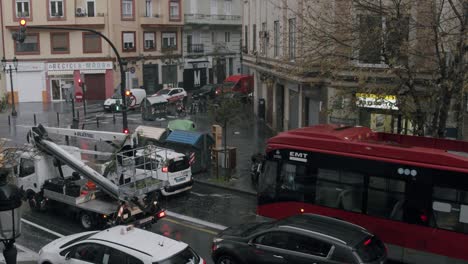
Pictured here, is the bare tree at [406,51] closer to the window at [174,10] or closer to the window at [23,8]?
the window at [23,8]

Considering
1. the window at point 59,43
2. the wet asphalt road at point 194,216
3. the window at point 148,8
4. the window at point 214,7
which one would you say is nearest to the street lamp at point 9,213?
the wet asphalt road at point 194,216

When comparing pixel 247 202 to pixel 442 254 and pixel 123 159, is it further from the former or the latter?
pixel 442 254

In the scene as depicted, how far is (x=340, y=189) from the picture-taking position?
42.6ft

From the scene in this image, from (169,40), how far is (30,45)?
12369 millimetres

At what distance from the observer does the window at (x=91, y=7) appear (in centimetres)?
4650

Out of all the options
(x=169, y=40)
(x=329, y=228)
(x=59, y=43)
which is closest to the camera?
(x=329, y=228)

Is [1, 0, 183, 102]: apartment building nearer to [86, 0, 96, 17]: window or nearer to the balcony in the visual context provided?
[86, 0, 96, 17]: window

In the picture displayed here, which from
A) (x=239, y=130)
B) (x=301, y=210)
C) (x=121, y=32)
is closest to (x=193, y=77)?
(x=121, y=32)

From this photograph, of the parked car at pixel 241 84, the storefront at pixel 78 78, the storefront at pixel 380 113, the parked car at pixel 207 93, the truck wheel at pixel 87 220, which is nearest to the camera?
the truck wheel at pixel 87 220

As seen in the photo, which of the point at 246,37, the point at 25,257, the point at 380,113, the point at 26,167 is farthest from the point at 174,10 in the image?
the point at 25,257

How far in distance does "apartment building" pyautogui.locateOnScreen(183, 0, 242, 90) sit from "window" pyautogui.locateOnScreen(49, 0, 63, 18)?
470 inches

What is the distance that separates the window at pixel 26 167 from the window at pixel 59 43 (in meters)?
31.6

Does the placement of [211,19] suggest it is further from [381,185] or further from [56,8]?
[381,185]

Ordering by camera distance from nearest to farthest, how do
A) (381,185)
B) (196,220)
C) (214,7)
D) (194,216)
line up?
1. (381,185)
2. (196,220)
3. (194,216)
4. (214,7)
